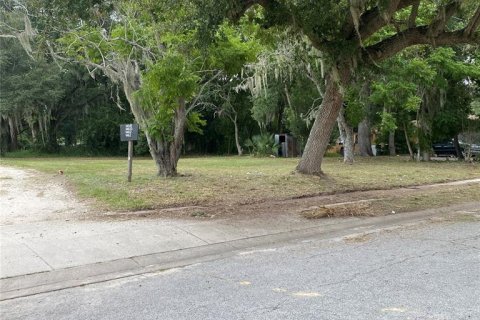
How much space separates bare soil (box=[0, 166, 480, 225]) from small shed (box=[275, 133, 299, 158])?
1931 centimetres

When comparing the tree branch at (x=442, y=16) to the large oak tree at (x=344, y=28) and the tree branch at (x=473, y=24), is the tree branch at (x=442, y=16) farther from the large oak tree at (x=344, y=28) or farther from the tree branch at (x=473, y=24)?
the tree branch at (x=473, y=24)

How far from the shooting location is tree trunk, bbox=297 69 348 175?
14234 mm

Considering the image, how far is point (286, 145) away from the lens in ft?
110

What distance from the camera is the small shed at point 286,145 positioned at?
33438 mm

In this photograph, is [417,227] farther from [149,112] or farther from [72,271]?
[149,112]

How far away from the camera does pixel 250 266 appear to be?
6.16m

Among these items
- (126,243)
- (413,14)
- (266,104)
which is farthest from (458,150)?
(126,243)

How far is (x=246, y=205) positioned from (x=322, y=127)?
5.01m

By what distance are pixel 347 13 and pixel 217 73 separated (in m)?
5.70

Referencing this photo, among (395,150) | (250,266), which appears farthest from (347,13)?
(395,150)

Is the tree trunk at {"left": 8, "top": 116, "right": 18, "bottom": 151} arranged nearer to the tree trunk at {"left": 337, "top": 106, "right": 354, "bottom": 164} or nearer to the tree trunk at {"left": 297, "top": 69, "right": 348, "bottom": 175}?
the tree trunk at {"left": 337, "top": 106, "right": 354, "bottom": 164}

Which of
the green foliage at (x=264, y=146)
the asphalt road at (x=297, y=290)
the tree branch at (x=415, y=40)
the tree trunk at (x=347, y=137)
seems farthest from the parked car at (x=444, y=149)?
the asphalt road at (x=297, y=290)

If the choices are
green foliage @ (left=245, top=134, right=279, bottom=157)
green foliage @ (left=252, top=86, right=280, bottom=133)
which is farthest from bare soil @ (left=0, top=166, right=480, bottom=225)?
green foliage @ (left=245, top=134, right=279, bottom=157)

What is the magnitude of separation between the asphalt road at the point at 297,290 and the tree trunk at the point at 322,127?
307 inches
